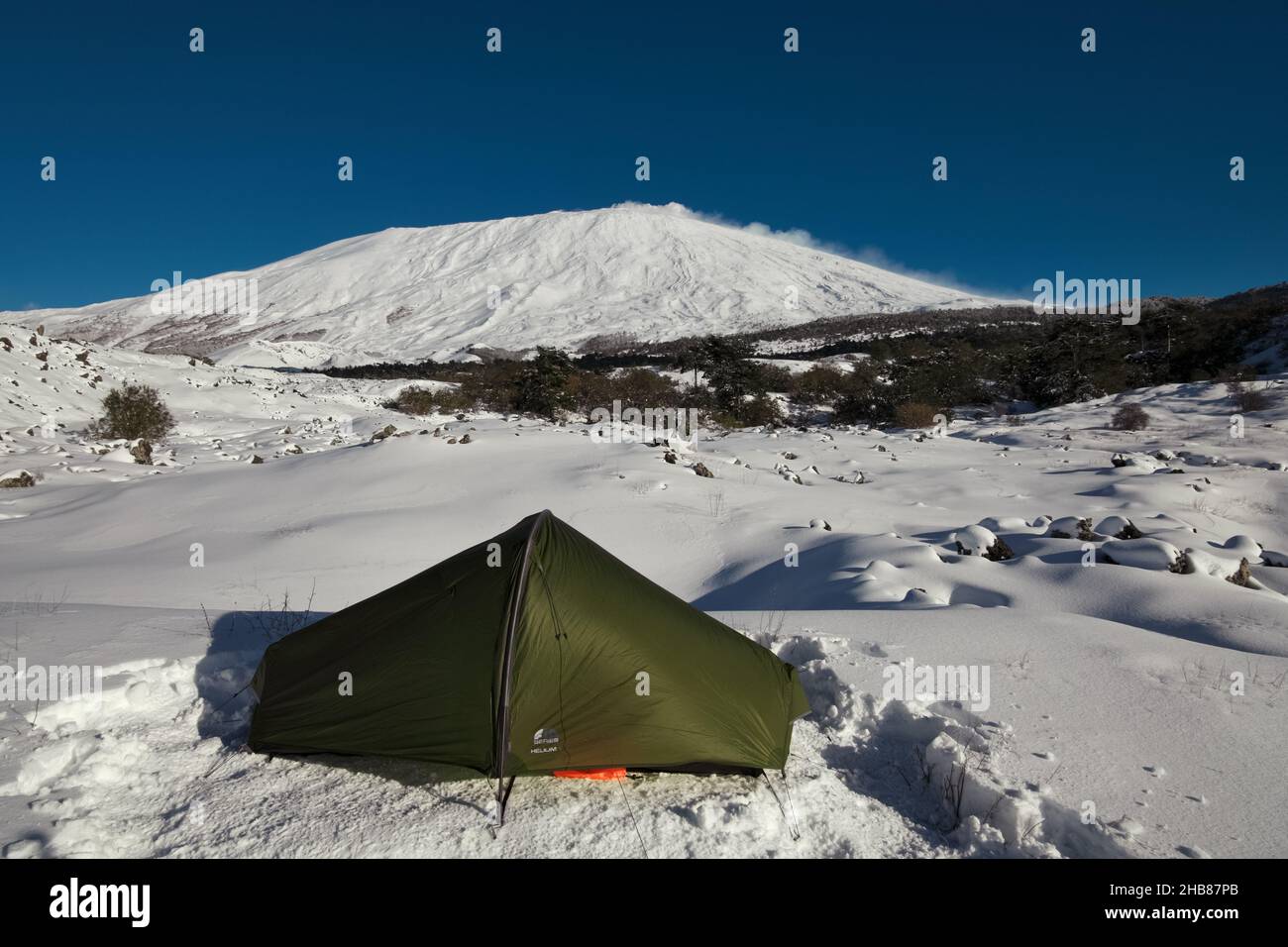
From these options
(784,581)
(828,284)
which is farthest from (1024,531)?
(828,284)

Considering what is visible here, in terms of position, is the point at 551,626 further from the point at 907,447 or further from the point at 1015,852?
the point at 907,447

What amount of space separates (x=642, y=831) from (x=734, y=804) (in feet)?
1.49

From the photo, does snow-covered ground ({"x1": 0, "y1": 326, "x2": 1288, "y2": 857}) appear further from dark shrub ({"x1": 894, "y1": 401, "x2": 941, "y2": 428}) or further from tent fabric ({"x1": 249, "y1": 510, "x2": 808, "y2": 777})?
dark shrub ({"x1": 894, "y1": 401, "x2": 941, "y2": 428})

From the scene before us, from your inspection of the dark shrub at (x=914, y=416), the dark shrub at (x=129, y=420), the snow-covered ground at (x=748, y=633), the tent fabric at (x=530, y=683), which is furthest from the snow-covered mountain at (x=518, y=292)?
the tent fabric at (x=530, y=683)

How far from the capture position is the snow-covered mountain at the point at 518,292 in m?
75.6

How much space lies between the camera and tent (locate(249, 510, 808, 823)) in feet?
10.1

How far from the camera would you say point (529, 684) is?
312 cm
